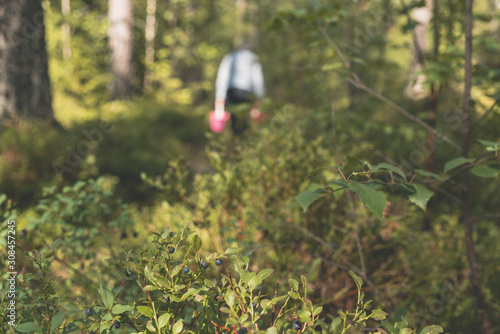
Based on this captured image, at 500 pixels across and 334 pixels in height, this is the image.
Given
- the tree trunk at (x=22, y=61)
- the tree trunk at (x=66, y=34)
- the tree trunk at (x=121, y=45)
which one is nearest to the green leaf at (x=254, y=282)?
the tree trunk at (x=22, y=61)

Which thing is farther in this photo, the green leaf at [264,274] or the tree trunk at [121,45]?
the tree trunk at [121,45]

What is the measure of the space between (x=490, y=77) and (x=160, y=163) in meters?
3.35

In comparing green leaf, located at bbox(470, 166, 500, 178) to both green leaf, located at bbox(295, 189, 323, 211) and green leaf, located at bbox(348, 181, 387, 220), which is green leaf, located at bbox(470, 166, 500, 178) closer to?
green leaf, located at bbox(348, 181, 387, 220)

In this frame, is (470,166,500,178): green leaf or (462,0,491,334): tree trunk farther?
(462,0,491,334): tree trunk

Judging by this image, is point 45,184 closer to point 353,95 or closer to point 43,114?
point 43,114

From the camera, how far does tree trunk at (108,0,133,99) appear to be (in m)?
7.60

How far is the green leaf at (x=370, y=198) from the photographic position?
2.90 feet

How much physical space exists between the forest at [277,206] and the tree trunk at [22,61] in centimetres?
2

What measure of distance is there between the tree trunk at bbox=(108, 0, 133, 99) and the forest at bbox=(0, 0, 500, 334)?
170cm

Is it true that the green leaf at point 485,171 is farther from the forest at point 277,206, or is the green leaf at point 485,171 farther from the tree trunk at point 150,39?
the tree trunk at point 150,39

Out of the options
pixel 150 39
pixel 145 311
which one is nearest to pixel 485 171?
pixel 145 311

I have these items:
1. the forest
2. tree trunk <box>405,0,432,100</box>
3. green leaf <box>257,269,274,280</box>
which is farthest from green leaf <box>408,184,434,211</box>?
tree trunk <box>405,0,432,100</box>

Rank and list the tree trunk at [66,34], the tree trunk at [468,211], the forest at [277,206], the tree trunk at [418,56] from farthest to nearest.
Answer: the tree trunk at [66,34]
the tree trunk at [418,56]
the tree trunk at [468,211]
the forest at [277,206]

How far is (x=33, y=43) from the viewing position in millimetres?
3807
